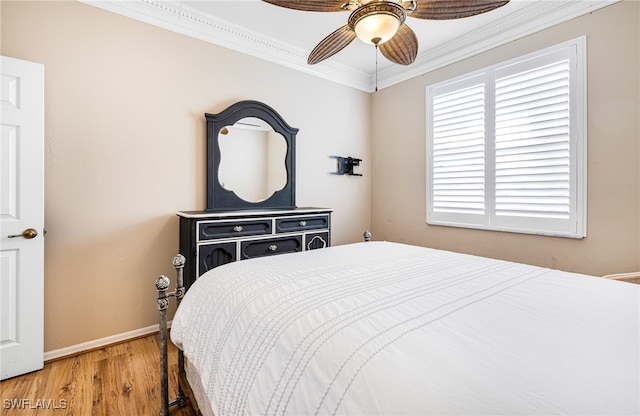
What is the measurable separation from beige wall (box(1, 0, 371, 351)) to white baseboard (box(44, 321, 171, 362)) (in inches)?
1.5

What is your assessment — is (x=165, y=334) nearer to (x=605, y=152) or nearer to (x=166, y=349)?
(x=166, y=349)

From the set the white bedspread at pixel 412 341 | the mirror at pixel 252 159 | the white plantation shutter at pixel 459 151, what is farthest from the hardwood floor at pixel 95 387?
the white plantation shutter at pixel 459 151

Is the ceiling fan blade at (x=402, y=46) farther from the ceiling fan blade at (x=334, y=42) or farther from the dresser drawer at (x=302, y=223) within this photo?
the dresser drawer at (x=302, y=223)

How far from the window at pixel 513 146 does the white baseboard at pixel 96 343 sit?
3.02 meters

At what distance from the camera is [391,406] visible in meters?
0.59

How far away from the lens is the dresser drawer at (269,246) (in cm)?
252

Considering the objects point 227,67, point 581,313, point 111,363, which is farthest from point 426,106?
point 111,363

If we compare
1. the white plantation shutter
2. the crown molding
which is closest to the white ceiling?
the crown molding

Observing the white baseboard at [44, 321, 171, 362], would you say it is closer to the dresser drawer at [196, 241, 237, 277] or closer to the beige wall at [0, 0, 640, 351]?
the beige wall at [0, 0, 640, 351]

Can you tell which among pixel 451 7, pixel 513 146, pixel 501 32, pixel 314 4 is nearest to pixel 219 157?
pixel 314 4

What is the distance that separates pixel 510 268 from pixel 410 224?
2113 millimetres

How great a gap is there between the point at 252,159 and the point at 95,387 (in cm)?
210

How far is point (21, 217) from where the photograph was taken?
1.91 meters

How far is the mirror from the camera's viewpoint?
112 inches
